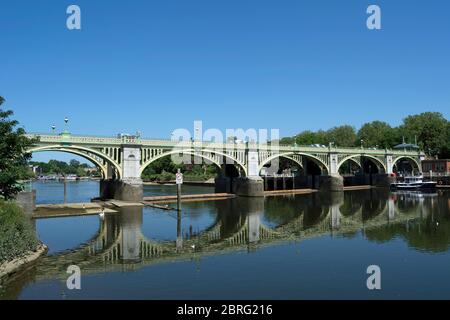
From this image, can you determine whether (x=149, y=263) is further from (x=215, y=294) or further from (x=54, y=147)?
(x=54, y=147)

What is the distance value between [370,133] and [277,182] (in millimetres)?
54557

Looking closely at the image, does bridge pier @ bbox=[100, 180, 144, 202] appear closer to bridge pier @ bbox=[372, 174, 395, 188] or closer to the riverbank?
the riverbank

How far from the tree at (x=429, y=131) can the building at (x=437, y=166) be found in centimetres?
721

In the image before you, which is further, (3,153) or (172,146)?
(172,146)

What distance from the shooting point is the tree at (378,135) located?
126 m

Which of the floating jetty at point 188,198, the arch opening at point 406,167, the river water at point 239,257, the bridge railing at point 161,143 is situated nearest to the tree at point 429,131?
the arch opening at point 406,167

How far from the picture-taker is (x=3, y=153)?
2377 cm

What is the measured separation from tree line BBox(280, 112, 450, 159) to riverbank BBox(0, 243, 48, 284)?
91.0m

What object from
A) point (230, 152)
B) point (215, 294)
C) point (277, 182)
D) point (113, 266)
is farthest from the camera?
point (277, 182)

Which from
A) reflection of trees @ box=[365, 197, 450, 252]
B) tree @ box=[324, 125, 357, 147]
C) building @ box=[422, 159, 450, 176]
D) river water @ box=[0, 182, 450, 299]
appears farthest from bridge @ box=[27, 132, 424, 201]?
tree @ box=[324, 125, 357, 147]

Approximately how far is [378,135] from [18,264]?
414ft

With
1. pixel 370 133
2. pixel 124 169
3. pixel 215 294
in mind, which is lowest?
pixel 215 294

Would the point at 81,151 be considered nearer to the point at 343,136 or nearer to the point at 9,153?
the point at 9,153
